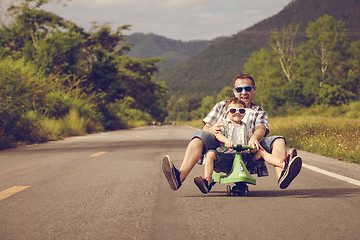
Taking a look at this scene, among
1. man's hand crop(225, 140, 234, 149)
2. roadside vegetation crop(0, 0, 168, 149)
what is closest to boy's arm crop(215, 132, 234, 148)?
man's hand crop(225, 140, 234, 149)

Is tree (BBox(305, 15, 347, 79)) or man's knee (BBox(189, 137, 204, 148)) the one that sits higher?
tree (BBox(305, 15, 347, 79))

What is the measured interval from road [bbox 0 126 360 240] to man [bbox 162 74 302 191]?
0.94ft

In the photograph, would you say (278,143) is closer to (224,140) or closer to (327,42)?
(224,140)

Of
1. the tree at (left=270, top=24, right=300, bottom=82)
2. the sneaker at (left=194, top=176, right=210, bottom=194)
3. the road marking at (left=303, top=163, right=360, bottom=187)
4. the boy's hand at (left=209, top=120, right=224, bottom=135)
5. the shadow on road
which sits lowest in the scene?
the road marking at (left=303, top=163, right=360, bottom=187)

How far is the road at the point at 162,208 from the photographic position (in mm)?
3475

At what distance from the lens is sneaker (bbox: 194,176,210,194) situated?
4586 mm

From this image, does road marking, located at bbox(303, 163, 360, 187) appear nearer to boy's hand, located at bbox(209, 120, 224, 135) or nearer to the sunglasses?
the sunglasses

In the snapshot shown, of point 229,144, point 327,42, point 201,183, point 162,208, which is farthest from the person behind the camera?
point 327,42

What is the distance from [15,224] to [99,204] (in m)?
0.99

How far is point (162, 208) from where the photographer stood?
434 centimetres

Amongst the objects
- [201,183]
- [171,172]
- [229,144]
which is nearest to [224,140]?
[229,144]

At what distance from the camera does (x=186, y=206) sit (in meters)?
4.44

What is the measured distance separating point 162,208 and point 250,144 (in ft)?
3.86

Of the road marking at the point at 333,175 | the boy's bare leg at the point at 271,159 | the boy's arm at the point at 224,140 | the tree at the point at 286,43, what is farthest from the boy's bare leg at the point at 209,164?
the tree at the point at 286,43
